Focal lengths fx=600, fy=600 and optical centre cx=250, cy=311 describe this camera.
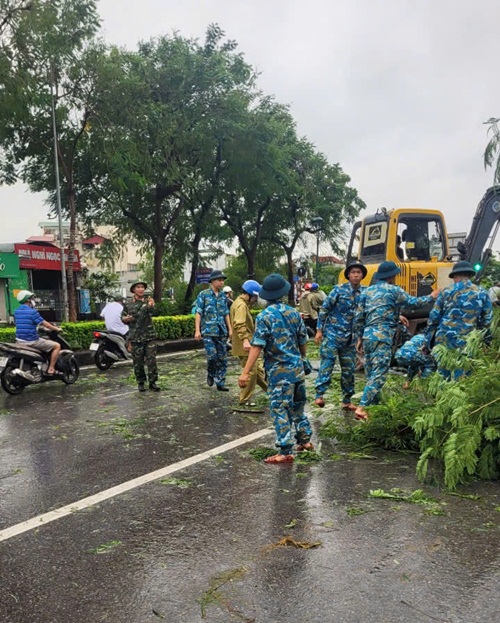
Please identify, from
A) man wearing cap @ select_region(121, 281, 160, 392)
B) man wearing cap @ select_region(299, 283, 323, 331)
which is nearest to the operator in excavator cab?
man wearing cap @ select_region(299, 283, 323, 331)

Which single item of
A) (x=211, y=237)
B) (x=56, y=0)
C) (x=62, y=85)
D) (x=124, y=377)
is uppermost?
(x=56, y=0)

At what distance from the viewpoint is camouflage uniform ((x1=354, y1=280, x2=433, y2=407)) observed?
6531 mm

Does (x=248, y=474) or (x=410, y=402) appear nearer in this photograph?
(x=248, y=474)

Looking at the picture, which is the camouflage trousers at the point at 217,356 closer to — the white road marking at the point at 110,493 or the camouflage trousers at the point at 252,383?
the camouflage trousers at the point at 252,383

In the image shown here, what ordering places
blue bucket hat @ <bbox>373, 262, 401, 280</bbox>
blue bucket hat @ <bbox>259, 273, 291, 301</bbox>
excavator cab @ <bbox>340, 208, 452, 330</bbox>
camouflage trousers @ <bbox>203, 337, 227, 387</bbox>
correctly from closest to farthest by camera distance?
blue bucket hat @ <bbox>259, 273, 291, 301</bbox> → blue bucket hat @ <bbox>373, 262, 401, 280</bbox> → camouflage trousers @ <bbox>203, 337, 227, 387</bbox> → excavator cab @ <bbox>340, 208, 452, 330</bbox>

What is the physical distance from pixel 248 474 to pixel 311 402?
9.95 ft

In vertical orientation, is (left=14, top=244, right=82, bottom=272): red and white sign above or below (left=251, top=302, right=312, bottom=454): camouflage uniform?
above

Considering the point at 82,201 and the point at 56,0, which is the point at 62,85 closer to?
the point at 56,0

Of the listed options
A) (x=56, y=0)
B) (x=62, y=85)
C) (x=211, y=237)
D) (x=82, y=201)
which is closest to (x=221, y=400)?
(x=56, y=0)

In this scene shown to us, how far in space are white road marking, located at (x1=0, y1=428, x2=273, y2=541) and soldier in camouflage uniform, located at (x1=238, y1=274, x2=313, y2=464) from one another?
647 mm

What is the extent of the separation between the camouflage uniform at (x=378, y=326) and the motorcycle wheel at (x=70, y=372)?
526 cm

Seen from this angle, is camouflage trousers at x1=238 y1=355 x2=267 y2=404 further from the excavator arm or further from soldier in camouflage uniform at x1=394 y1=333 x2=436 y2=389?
the excavator arm

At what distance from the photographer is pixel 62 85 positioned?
18766 mm

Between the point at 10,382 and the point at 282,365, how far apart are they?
5.54 meters
